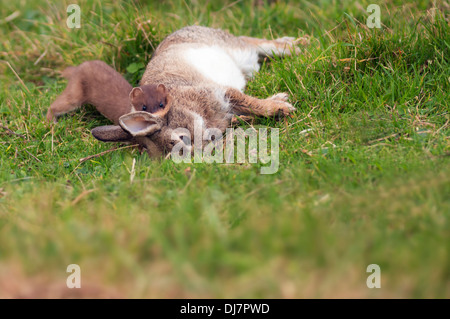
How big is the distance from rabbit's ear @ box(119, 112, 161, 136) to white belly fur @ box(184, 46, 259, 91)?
1222 millimetres

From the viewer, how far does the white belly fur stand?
5.30 m

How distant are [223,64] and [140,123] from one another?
1629 mm

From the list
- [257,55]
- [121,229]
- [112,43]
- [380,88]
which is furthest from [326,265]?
[112,43]

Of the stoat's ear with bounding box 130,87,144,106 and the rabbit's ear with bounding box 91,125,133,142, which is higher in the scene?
the stoat's ear with bounding box 130,87,144,106

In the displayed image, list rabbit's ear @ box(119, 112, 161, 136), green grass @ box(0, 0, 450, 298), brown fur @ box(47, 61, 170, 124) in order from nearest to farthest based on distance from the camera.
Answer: green grass @ box(0, 0, 450, 298), rabbit's ear @ box(119, 112, 161, 136), brown fur @ box(47, 61, 170, 124)

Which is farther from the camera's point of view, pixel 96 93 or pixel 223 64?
pixel 223 64

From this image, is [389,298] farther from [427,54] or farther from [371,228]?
[427,54]

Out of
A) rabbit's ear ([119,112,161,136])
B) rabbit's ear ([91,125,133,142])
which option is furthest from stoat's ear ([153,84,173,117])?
rabbit's ear ([91,125,133,142])

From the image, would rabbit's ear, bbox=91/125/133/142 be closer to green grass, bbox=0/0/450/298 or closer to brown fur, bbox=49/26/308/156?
brown fur, bbox=49/26/308/156

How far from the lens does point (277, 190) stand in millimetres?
3303

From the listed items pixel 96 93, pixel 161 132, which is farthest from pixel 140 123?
pixel 96 93

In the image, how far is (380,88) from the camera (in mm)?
4426

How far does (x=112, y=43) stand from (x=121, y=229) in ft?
12.8

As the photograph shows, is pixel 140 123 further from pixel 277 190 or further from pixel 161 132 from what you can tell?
pixel 277 190
